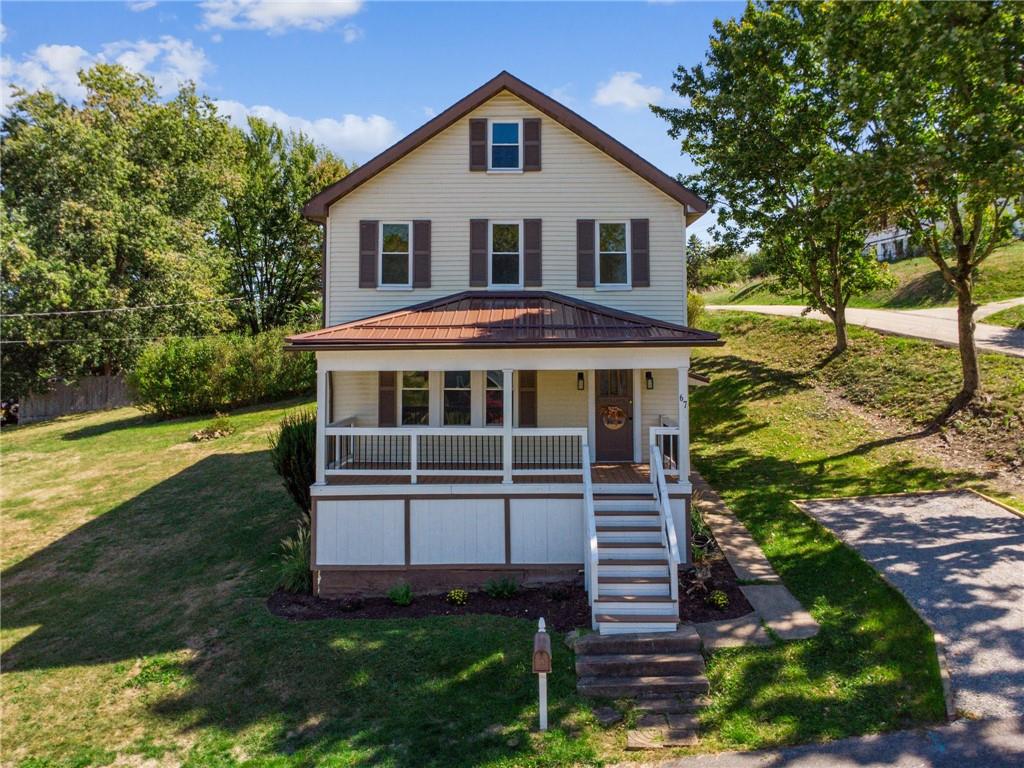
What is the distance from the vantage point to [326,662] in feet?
27.5

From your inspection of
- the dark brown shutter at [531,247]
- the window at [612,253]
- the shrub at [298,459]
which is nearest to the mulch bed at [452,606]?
the shrub at [298,459]

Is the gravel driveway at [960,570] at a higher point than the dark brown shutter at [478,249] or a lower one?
lower

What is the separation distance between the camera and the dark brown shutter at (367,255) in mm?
13312

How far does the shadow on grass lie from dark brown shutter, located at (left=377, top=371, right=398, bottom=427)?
337 centimetres

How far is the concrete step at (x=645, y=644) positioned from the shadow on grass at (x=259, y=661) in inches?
13.5

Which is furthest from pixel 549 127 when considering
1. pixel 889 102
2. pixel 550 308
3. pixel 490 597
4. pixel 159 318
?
pixel 159 318

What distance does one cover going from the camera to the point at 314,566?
414 inches

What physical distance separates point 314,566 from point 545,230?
810cm

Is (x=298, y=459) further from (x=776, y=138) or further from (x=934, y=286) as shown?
(x=934, y=286)

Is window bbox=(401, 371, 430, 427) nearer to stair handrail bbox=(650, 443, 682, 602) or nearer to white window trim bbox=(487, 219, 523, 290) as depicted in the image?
white window trim bbox=(487, 219, 523, 290)

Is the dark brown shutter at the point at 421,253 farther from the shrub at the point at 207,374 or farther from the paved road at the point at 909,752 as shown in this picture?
the shrub at the point at 207,374

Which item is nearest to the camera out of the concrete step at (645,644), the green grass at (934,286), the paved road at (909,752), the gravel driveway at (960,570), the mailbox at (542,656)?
the paved road at (909,752)

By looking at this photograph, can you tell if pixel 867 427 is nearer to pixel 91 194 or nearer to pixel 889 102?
pixel 889 102

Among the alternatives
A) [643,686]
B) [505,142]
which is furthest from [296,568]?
[505,142]
